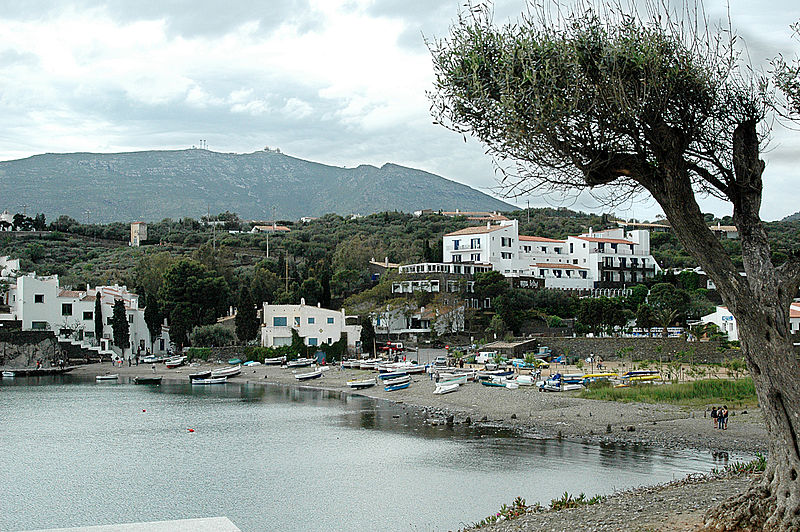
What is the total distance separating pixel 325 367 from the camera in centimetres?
6347

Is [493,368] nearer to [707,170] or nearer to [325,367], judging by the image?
[325,367]

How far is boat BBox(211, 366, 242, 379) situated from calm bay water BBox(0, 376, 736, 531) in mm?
18964

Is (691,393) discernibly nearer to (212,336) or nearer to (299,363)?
(299,363)

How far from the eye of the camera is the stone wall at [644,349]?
52125 mm

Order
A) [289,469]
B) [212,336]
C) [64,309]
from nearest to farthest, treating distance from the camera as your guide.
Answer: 1. [289,469]
2. [212,336]
3. [64,309]

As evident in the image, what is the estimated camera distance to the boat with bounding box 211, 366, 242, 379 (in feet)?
202

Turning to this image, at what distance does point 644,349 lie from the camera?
2185 inches

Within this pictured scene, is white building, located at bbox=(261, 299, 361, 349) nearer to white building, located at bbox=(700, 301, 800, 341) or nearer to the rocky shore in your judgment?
the rocky shore

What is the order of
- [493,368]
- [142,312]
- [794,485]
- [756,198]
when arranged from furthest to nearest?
[142,312] < [493,368] < [756,198] < [794,485]

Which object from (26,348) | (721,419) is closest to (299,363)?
(26,348)

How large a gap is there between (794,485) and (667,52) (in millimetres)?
6481

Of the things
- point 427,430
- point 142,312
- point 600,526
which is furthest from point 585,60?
point 142,312

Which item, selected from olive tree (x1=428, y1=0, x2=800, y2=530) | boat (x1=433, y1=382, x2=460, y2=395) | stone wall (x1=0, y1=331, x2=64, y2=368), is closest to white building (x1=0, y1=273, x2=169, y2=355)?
stone wall (x1=0, y1=331, x2=64, y2=368)

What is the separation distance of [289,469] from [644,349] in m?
35.9
